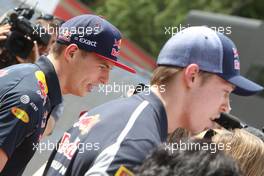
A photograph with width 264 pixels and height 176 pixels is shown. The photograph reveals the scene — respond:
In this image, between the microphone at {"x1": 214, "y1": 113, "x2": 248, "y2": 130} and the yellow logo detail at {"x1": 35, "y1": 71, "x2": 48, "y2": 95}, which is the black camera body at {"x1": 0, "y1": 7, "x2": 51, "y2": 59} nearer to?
the yellow logo detail at {"x1": 35, "y1": 71, "x2": 48, "y2": 95}

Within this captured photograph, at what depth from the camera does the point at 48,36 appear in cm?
358

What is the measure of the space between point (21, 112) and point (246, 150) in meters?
0.93

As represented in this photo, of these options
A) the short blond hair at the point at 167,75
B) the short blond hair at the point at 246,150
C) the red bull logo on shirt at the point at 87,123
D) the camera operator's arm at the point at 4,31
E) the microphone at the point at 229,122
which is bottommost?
the short blond hair at the point at 246,150

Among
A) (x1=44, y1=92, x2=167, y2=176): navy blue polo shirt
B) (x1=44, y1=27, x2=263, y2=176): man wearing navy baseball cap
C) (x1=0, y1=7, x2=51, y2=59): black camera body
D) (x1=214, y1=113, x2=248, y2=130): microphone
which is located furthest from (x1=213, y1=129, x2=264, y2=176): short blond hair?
(x1=0, y1=7, x2=51, y2=59): black camera body

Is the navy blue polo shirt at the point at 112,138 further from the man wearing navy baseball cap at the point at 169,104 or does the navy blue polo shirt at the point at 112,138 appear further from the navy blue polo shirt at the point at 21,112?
the navy blue polo shirt at the point at 21,112

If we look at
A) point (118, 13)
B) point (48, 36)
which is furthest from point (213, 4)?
point (48, 36)

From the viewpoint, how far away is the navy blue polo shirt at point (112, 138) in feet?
6.24

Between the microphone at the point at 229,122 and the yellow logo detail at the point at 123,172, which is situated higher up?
the yellow logo detail at the point at 123,172

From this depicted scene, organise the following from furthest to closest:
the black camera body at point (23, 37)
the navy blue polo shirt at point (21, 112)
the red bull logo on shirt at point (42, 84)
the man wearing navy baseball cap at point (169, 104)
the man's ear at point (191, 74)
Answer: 1. the black camera body at point (23, 37)
2. the red bull logo on shirt at point (42, 84)
3. the navy blue polo shirt at point (21, 112)
4. the man's ear at point (191, 74)
5. the man wearing navy baseball cap at point (169, 104)

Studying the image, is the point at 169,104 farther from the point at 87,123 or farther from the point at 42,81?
the point at 42,81

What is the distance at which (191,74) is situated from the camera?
2174 millimetres

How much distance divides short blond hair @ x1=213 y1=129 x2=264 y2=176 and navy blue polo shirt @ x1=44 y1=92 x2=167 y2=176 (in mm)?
599

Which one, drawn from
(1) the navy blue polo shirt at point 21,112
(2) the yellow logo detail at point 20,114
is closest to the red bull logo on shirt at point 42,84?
(1) the navy blue polo shirt at point 21,112

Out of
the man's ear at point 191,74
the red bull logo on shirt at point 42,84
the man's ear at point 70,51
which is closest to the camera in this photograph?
the man's ear at point 191,74
